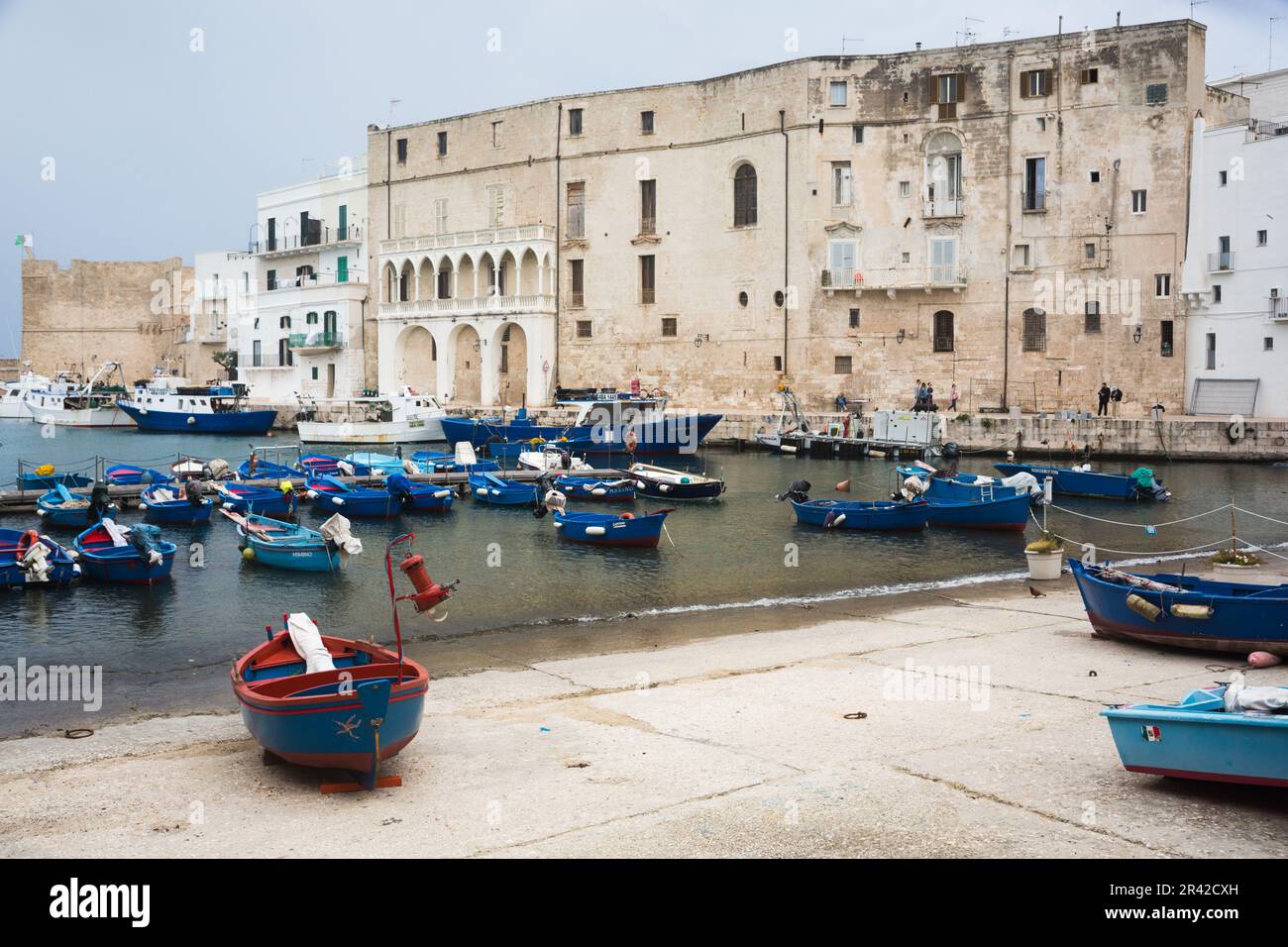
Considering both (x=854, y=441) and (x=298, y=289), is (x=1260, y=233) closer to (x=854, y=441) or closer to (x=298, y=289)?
(x=854, y=441)

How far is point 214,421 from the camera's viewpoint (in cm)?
4897

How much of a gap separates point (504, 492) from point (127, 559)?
1069 centimetres

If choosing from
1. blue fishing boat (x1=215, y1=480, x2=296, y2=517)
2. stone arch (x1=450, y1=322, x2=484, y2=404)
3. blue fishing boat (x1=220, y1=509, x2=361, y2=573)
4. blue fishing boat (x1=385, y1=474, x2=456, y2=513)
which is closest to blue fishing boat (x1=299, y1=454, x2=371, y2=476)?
blue fishing boat (x1=385, y1=474, x2=456, y2=513)

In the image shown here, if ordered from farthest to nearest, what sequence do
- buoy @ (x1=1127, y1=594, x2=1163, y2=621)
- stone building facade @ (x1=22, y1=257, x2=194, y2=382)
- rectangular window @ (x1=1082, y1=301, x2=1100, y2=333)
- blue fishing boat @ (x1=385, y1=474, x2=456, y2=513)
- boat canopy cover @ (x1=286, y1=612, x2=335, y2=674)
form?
stone building facade @ (x1=22, y1=257, x2=194, y2=382), rectangular window @ (x1=1082, y1=301, x2=1100, y2=333), blue fishing boat @ (x1=385, y1=474, x2=456, y2=513), buoy @ (x1=1127, y1=594, x2=1163, y2=621), boat canopy cover @ (x1=286, y1=612, x2=335, y2=674)

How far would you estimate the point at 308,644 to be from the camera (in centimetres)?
847

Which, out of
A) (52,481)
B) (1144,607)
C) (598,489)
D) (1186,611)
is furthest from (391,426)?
(1186,611)

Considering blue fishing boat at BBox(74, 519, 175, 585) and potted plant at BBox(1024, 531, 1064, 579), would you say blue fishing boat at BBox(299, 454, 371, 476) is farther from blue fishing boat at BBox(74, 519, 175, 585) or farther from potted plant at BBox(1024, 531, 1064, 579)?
potted plant at BBox(1024, 531, 1064, 579)

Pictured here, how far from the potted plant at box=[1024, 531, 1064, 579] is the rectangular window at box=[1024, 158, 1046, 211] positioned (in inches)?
926

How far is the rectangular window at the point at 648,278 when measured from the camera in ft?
143

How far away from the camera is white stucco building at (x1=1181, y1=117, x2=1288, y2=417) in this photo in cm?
3288

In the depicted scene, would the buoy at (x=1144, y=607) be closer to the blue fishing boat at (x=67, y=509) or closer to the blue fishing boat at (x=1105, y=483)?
the blue fishing boat at (x=1105, y=483)

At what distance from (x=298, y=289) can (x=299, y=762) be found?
47.9 meters

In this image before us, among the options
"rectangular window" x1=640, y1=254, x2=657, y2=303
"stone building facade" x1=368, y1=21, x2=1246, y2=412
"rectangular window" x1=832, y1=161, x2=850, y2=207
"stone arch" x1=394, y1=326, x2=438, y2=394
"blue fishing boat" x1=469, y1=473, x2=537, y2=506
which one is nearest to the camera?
"blue fishing boat" x1=469, y1=473, x2=537, y2=506

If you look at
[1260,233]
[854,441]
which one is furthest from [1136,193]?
[854,441]
